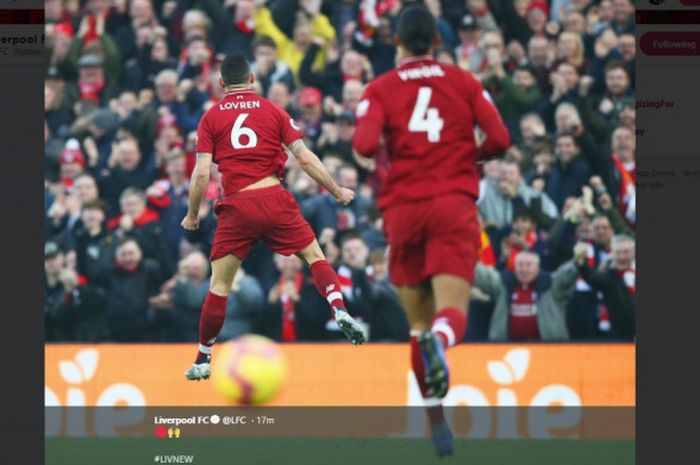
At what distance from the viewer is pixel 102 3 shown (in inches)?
717

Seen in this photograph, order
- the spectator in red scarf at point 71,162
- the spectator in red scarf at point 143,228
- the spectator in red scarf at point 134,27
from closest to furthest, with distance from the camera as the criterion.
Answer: the spectator in red scarf at point 143,228 < the spectator in red scarf at point 71,162 < the spectator in red scarf at point 134,27

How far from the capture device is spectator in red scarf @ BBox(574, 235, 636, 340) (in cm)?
1436

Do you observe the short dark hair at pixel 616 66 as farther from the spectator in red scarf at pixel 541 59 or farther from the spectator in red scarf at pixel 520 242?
the spectator in red scarf at pixel 520 242

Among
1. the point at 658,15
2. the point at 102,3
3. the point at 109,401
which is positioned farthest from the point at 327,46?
the point at 658,15

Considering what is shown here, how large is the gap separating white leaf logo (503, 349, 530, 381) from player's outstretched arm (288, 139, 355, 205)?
4.52m

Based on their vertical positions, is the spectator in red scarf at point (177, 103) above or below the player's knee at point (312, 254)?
above

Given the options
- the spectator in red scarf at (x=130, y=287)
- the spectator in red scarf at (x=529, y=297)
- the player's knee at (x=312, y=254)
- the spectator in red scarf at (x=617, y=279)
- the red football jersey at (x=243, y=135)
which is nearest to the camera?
the red football jersey at (x=243, y=135)

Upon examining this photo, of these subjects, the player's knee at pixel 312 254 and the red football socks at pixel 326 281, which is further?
the player's knee at pixel 312 254

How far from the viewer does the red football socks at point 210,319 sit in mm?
11500

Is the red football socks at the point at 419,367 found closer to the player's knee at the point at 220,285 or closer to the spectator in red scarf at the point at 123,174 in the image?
the player's knee at the point at 220,285

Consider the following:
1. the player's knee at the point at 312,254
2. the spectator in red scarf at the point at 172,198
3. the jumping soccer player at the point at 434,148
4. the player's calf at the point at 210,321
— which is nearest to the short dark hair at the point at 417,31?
the jumping soccer player at the point at 434,148

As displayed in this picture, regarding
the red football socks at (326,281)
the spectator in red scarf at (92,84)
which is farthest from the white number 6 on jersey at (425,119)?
the spectator in red scarf at (92,84)

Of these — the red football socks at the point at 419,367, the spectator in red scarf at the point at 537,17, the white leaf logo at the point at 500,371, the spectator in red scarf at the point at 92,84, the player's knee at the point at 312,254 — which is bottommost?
the white leaf logo at the point at 500,371

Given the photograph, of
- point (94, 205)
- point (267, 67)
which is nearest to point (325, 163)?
point (267, 67)
